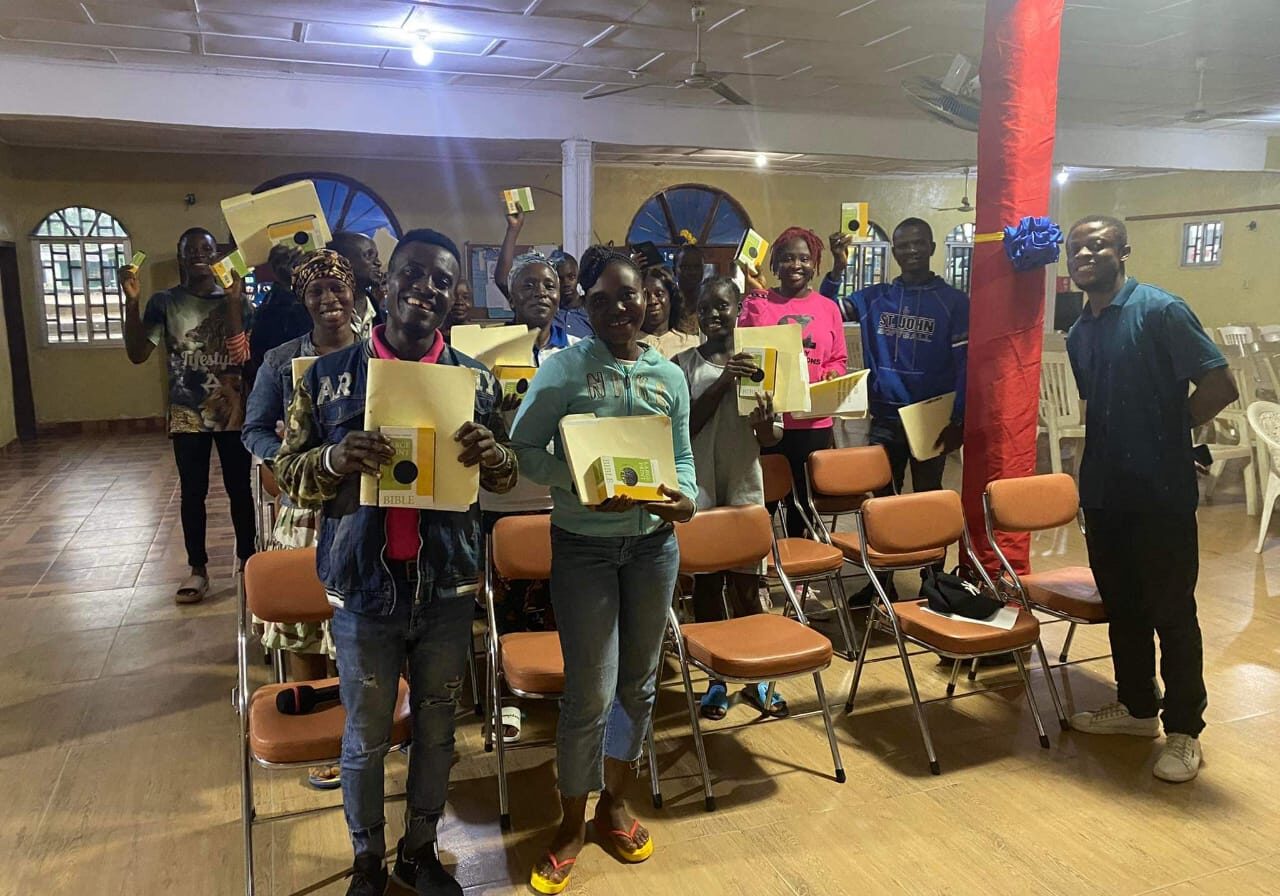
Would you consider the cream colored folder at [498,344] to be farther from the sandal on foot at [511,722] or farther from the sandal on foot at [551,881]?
the sandal on foot at [551,881]

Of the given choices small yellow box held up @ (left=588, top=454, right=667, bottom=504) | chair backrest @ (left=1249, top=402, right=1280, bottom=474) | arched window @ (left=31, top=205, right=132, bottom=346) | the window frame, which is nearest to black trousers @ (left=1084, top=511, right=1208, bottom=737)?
small yellow box held up @ (left=588, top=454, right=667, bottom=504)

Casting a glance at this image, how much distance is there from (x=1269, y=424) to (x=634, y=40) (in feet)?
16.7

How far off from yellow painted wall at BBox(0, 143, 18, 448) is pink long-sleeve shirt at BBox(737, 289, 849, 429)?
8.81m

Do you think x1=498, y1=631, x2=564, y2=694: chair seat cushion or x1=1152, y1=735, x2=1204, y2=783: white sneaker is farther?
x1=1152, y1=735, x2=1204, y2=783: white sneaker

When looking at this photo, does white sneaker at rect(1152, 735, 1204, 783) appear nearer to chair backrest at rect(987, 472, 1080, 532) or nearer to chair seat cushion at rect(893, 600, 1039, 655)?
chair seat cushion at rect(893, 600, 1039, 655)

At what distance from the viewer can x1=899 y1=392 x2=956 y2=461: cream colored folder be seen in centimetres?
388

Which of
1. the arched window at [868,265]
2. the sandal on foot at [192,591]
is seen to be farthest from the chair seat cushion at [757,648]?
the arched window at [868,265]

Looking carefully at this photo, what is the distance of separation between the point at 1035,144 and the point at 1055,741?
7.54ft

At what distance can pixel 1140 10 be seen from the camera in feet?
20.7

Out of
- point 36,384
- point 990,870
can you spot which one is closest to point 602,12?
point 990,870

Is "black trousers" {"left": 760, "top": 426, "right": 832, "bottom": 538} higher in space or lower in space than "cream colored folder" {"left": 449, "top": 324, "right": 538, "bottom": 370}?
lower

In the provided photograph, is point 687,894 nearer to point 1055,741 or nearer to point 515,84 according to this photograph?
point 1055,741

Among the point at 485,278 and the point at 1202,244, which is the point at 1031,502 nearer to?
the point at 485,278

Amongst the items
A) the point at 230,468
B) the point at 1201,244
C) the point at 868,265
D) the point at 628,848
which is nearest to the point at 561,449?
the point at 628,848
